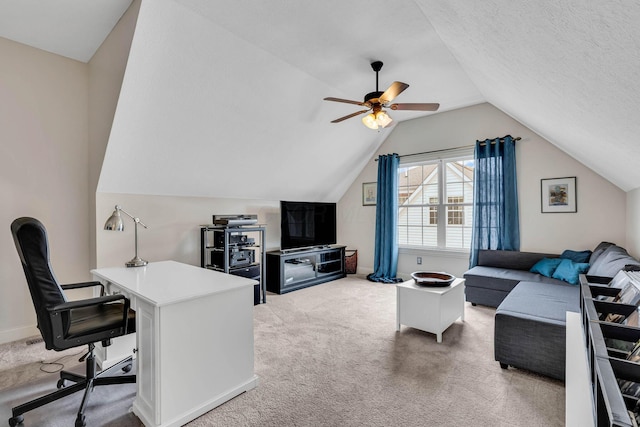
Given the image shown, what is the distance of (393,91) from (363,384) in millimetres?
2463

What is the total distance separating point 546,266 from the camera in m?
3.57

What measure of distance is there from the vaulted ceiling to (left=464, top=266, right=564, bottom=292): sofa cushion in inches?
51.0

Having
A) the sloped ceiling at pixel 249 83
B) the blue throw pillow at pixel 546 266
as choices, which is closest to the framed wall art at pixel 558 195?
the blue throw pillow at pixel 546 266

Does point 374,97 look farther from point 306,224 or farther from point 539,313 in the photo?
point 306,224

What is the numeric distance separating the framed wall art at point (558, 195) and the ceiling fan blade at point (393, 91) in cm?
262

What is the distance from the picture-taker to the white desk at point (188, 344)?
1.64m

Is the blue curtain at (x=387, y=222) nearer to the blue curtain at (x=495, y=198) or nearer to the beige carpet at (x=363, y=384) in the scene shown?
the blue curtain at (x=495, y=198)

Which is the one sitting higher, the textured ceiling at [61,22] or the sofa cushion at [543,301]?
the textured ceiling at [61,22]

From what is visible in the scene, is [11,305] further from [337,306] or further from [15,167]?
[337,306]

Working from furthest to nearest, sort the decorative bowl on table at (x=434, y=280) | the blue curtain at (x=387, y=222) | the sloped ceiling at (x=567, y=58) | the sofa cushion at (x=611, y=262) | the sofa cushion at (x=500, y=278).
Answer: the blue curtain at (x=387, y=222), the sofa cushion at (x=500, y=278), the decorative bowl on table at (x=434, y=280), the sofa cushion at (x=611, y=262), the sloped ceiling at (x=567, y=58)

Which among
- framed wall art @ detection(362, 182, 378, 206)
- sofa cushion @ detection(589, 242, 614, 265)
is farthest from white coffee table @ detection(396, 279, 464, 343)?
framed wall art @ detection(362, 182, 378, 206)

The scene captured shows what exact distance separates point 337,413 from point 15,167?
11.5 feet

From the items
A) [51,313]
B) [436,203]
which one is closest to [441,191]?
[436,203]

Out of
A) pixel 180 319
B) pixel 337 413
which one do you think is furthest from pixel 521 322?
pixel 180 319
